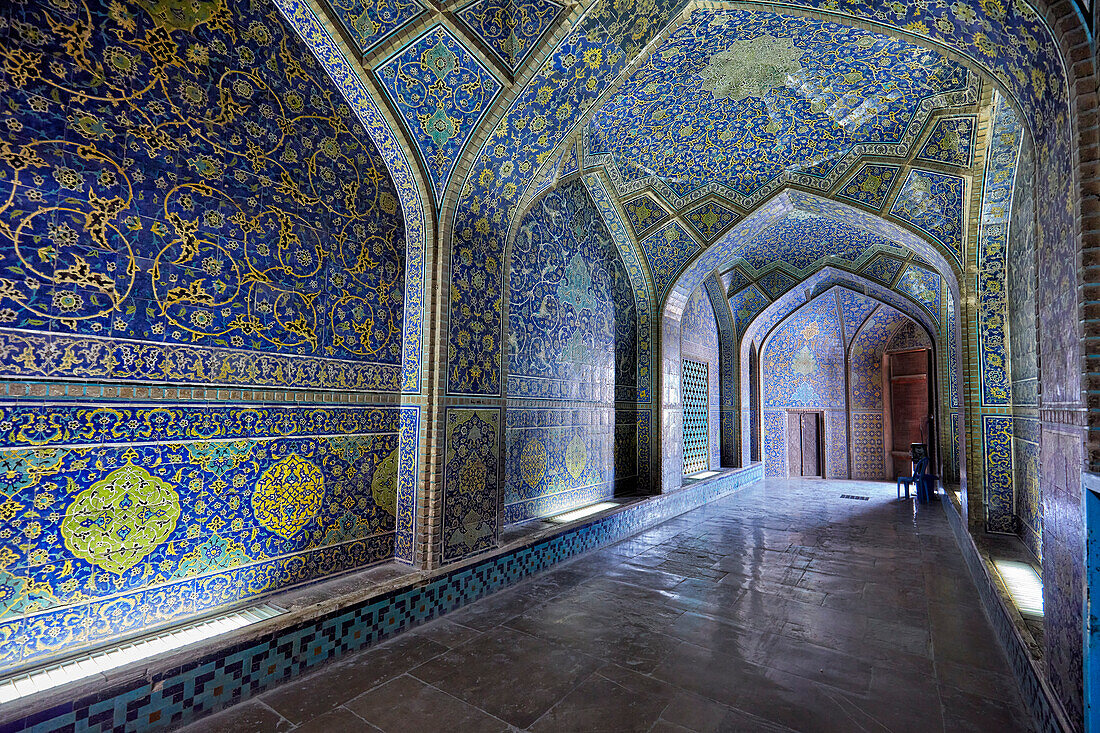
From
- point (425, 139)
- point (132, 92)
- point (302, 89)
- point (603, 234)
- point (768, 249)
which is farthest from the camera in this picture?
point (768, 249)

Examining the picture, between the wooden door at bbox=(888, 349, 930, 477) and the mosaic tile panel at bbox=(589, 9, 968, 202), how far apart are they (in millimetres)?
7604

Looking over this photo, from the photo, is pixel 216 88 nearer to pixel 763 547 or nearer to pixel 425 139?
pixel 425 139

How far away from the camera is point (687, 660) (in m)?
3.16

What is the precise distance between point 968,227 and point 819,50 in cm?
270

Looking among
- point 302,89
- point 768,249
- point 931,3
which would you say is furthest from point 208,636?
point 768,249

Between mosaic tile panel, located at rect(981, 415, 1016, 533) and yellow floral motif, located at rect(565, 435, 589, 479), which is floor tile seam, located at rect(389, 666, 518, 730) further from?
mosaic tile panel, located at rect(981, 415, 1016, 533)

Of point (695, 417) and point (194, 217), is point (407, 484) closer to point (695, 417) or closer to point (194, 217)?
point (194, 217)

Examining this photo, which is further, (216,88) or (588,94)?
(588,94)

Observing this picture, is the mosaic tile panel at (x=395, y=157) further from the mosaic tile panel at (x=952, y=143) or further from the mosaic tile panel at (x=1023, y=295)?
the mosaic tile panel at (x=952, y=143)

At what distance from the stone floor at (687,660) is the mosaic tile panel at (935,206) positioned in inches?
133

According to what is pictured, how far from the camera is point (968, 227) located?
213 inches

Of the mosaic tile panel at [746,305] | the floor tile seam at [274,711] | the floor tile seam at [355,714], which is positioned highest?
the mosaic tile panel at [746,305]

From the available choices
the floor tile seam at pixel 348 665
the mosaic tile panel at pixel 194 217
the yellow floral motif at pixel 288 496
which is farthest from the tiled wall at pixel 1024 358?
the yellow floral motif at pixel 288 496

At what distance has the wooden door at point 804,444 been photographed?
12286 mm
